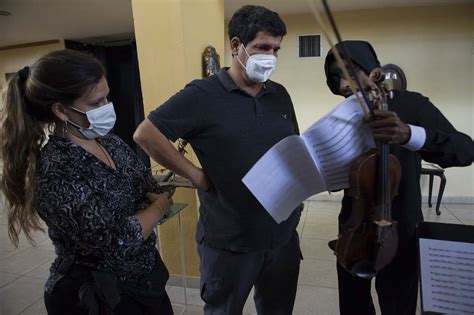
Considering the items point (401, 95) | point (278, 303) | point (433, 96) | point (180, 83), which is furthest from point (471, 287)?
point (433, 96)

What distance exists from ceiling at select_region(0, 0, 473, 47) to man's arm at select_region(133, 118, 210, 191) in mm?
2448

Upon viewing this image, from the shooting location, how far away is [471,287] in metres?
0.75

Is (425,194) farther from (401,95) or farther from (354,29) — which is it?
(401,95)

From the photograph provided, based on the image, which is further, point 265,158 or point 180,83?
point 180,83

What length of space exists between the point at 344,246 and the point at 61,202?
0.70m

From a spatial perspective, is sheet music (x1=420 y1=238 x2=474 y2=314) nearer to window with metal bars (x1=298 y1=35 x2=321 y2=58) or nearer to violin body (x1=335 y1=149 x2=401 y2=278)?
violin body (x1=335 y1=149 x2=401 y2=278)

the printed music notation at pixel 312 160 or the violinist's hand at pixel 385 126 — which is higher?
the violinist's hand at pixel 385 126

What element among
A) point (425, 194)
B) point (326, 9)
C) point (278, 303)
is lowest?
point (425, 194)

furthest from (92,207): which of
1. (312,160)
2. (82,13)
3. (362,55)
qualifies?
(82,13)

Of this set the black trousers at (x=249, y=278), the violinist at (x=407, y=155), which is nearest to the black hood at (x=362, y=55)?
the violinist at (x=407, y=155)

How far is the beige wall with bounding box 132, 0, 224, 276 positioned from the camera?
6.26 ft

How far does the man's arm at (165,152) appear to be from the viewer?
103 centimetres

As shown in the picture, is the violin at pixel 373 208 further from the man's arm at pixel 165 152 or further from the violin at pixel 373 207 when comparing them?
the man's arm at pixel 165 152

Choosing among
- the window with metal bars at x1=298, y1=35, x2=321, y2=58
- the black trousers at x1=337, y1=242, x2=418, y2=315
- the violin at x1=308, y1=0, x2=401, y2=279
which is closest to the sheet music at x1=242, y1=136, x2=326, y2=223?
the violin at x1=308, y1=0, x2=401, y2=279
